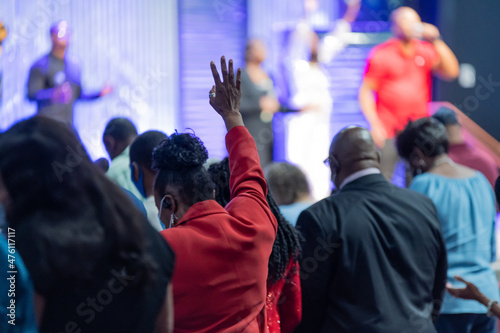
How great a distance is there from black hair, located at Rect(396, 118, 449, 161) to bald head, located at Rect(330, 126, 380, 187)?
59 cm

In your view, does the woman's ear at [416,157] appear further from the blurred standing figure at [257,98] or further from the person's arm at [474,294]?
the blurred standing figure at [257,98]

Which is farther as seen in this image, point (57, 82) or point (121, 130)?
point (57, 82)

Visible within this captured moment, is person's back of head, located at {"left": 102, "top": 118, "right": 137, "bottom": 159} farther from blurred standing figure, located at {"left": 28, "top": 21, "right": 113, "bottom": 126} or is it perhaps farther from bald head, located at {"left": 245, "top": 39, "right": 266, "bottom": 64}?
bald head, located at {"left": 245, "top": 39, "right": 266, "bottom": 64}

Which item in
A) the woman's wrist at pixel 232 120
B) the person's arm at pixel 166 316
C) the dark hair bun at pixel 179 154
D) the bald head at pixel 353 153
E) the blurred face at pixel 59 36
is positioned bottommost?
the person's arm at pixel 166 316

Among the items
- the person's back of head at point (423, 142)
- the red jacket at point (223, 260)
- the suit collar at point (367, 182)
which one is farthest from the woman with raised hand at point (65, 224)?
the person's back of head at point (423, 142)

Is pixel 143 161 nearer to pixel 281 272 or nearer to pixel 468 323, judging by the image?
pixel 281 272

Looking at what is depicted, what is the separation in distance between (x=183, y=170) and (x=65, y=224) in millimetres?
758

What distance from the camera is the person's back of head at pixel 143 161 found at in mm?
2639

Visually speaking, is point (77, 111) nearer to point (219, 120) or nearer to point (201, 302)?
point (219, 120)

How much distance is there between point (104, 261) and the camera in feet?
3.75

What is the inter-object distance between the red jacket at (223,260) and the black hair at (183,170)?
3.1 inches

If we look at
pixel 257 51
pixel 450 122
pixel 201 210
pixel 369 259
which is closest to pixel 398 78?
pixel 257 51

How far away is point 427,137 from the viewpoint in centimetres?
297

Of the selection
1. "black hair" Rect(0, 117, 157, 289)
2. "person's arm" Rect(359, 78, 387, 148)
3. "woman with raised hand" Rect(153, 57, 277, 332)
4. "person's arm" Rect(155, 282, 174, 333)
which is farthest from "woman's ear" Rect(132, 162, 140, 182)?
"person's arm" Rect(359, 78, 387, 148)
